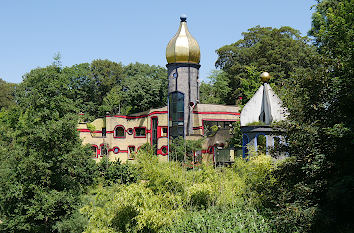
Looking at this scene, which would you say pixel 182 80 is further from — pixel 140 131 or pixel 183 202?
pixel 183 202

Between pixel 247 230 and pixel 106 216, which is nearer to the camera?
pixel 247 230

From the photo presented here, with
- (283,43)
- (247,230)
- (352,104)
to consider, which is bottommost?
(247,230)

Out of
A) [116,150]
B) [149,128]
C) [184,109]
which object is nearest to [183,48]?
[184,109]

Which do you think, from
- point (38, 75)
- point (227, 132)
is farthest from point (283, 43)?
point (38, 75)

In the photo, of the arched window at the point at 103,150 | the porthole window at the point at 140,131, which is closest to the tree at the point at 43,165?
the arched window at the point at 103,150

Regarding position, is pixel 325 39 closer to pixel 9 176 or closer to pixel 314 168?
pixel 314 168

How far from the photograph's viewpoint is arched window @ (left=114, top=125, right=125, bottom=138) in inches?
1469

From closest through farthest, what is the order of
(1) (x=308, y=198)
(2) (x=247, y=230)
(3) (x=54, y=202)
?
(1) (x=308, y=198) < (2) (x=247, y=230) < (3) (x=54, y=202)

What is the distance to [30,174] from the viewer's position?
1656 centimetres

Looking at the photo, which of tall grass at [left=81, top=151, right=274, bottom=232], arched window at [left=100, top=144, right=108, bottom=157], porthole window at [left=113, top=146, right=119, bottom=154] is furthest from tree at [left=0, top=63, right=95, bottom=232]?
arched window at [left=100, top=144, right=108, bottom=157]

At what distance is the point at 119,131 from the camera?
38.2 metres

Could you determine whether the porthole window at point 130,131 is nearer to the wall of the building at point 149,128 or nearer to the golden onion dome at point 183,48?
the wall of the building at point 149,128

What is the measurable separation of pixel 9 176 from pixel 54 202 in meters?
2.94

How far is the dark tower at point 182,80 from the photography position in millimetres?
33219
